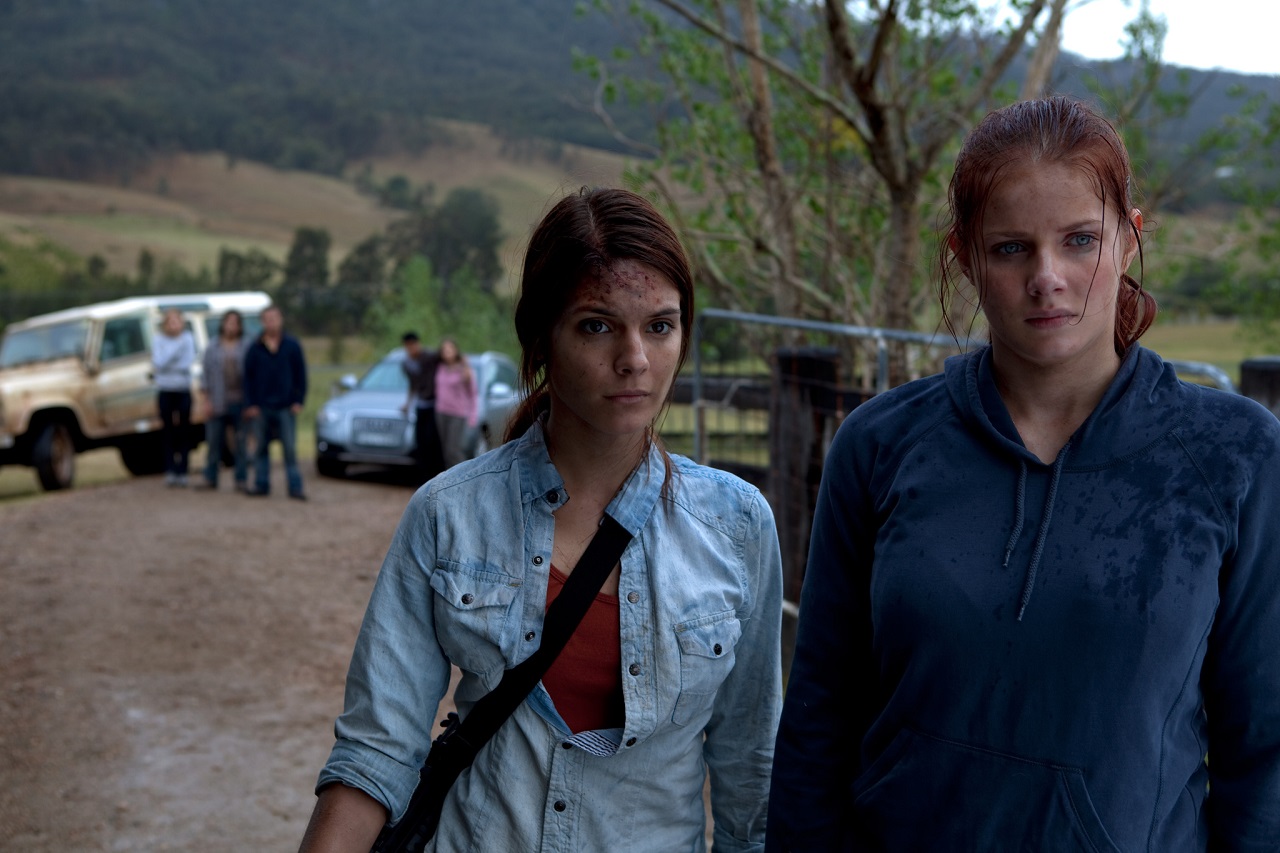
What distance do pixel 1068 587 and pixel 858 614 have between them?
36 centimetres

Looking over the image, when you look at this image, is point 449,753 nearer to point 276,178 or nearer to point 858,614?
point 858,614

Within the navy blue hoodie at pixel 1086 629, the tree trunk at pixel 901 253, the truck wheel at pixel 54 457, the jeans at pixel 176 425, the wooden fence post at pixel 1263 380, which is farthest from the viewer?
the truck wheel at pixel 54 457

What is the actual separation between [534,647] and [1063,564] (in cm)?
78

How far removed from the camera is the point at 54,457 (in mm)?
17078

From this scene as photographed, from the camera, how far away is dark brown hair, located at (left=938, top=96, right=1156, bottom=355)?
69.2 inches

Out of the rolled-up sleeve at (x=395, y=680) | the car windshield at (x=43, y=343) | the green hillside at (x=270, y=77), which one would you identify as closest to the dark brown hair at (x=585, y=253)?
the rolled-up sleeve at (x=395, y=680)

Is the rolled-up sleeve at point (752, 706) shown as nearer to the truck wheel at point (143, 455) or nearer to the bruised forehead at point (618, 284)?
the bruised forehead at point (618, 284)

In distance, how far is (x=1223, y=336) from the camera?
160 ft

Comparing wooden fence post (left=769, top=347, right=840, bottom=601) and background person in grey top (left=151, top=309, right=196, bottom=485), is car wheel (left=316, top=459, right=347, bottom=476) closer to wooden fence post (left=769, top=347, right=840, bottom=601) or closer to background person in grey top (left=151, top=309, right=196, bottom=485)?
background person in grey top (left=151, top=309, right=196, bottom=485)

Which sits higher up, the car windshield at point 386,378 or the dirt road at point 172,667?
the car windshield at point 386,378

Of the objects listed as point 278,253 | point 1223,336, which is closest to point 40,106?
point 278,253

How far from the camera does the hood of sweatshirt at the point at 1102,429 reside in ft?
5.58

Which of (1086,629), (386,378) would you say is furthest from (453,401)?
(1086,629)

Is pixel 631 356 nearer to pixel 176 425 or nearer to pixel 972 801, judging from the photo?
pixel 972 801
